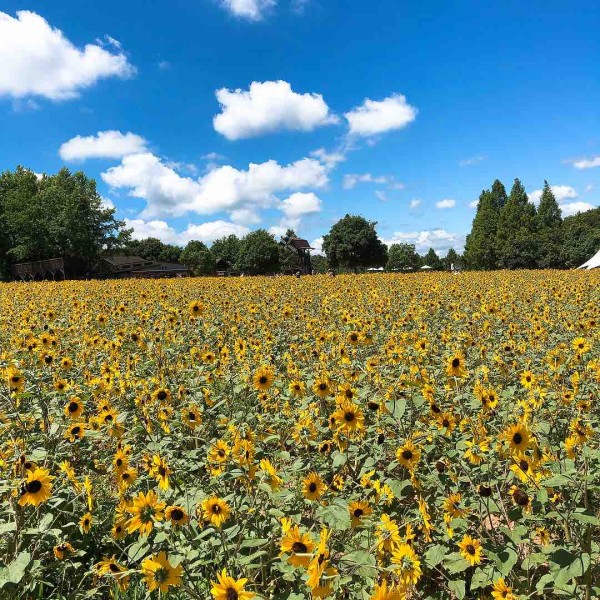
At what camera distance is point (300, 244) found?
93.7 meters

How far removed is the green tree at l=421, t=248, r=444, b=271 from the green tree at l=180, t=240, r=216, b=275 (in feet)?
199

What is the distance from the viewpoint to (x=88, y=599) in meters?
2.29

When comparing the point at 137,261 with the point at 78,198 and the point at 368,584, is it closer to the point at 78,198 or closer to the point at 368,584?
the point at 78,198

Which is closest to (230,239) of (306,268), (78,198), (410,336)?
(306,268)

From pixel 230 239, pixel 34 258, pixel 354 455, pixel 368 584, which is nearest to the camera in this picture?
pixel 368 584

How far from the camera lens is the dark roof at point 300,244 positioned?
90.4 m

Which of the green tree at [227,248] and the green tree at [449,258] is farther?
the green tree at [449,258]

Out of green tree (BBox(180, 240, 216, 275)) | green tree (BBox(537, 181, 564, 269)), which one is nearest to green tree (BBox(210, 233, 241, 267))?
green tree (BBox(180, 240, 216, 275))

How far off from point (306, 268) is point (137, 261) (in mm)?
31348

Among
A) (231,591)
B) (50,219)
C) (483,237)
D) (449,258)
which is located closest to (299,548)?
(231,591)

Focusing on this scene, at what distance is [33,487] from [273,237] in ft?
249

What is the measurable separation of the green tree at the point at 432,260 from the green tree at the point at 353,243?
59.2m

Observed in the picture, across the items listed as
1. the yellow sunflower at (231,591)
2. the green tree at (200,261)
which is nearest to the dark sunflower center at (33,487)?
the yellow sunflower at (231,591)

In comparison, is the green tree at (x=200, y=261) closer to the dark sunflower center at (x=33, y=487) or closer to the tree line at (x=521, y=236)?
the tree line at (x=521, y=236)
